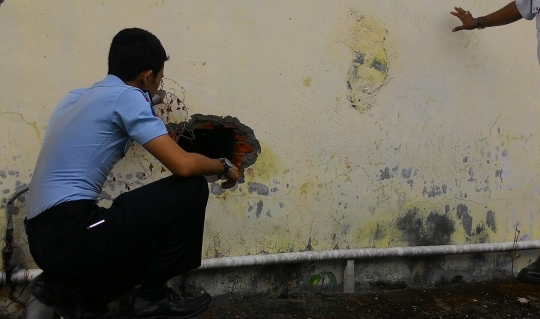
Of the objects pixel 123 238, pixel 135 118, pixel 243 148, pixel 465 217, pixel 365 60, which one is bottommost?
pixel 465 217

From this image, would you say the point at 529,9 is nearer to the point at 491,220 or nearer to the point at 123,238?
the point at 491,220

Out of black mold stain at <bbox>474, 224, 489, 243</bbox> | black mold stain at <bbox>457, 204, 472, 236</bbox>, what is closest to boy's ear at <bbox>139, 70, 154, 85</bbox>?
black mold stain at <bbox>457, 204, 472, 236</bbox>

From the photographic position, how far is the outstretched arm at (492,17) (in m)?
3.27

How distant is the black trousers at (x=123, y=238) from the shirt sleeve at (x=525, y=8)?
2436 millimetres

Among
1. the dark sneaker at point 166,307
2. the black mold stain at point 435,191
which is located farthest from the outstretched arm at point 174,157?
the black mold stain at point 435,191

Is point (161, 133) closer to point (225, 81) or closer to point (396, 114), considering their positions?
point (225, 81)

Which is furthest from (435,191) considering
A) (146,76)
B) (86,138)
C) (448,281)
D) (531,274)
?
(86,138)

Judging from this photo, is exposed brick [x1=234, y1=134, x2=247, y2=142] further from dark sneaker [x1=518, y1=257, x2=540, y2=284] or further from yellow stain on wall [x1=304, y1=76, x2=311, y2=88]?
dark sneaker [x1=518, y1=257, x2=540, y2=284]

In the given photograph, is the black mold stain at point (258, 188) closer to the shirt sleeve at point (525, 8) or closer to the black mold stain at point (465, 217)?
the black mold stain at point (465, 217)

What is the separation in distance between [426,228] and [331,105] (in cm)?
111

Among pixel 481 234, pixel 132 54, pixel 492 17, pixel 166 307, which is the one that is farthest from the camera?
pixel 481 234

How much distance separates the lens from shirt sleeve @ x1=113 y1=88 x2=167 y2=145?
1.93 meters

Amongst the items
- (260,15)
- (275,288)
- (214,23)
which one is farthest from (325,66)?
(275,288)

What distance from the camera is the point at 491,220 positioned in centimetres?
364
